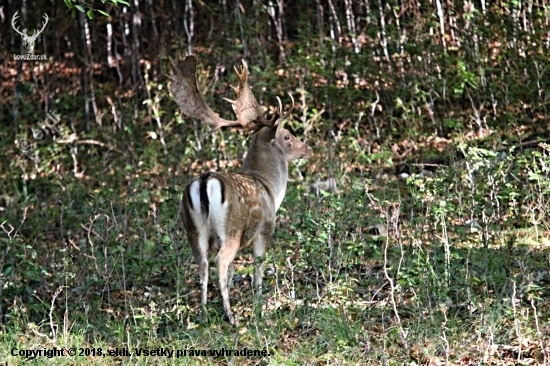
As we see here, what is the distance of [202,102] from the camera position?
8672 millimetres

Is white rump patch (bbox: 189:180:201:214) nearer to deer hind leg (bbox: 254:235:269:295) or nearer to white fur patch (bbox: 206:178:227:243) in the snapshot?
white fur patch (bbox: 206:178:227:243)

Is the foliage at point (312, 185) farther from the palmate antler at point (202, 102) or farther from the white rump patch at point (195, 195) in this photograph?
the palmate antler at point (202, 102)

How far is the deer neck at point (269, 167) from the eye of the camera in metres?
8.49

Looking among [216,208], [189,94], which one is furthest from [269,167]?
[216,208]

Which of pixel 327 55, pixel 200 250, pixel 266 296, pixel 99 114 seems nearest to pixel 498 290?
pixel 266 296

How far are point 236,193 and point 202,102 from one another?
1524 mm

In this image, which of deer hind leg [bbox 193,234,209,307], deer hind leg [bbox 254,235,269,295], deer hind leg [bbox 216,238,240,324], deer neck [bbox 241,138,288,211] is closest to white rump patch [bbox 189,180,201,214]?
deer hind leg [bbox 193,234,209,307]

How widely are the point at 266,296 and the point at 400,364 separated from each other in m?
1.53

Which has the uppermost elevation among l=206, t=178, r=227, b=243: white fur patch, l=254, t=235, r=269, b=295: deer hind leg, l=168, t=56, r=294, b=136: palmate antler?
l=168, t=56, r=294, b=136: palmate antler

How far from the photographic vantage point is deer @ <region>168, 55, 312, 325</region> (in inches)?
285

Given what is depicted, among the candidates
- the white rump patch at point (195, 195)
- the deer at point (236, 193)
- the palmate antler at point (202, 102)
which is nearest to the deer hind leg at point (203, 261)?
the deer at point (236, 193)

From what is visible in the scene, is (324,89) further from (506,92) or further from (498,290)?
(498,290)

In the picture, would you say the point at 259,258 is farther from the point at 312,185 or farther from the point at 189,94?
the point at 312,185

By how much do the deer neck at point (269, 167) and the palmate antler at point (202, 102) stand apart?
0.66 feet
